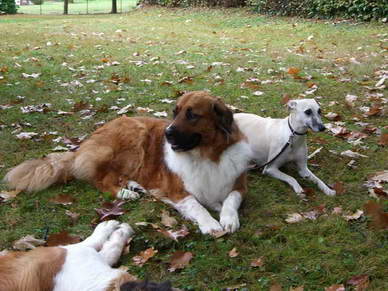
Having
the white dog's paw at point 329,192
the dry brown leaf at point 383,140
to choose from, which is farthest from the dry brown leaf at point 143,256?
the dry brown leaf at point 383,140

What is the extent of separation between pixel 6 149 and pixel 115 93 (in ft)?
8.61

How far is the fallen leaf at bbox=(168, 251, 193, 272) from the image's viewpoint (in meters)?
3.35

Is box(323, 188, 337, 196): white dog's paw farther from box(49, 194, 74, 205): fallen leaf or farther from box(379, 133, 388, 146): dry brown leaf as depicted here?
box(49, 194, 74, 205): fallen leaf

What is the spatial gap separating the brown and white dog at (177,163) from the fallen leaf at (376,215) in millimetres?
1105

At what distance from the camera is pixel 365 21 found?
14.2m

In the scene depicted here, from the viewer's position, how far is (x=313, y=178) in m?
4.74

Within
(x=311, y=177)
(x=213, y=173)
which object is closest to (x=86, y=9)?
(x=311, y=177)

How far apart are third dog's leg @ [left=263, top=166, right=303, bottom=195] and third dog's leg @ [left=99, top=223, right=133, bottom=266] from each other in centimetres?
179

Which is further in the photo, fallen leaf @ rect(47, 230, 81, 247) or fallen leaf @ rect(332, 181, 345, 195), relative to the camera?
fallen leaf @ rect(332, 181, 345, 195)

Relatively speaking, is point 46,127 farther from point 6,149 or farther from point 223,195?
point 223,195

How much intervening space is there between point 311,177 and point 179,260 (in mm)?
1967

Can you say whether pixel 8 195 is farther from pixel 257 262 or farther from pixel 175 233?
pixel 257 262

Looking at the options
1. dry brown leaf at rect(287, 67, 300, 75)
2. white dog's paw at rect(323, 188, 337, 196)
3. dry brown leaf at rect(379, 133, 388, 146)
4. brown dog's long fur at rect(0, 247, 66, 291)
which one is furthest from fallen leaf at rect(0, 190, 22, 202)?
dry brown leaf at rect(287, 67, 300, 75)

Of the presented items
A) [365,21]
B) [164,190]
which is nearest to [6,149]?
[164,190]
